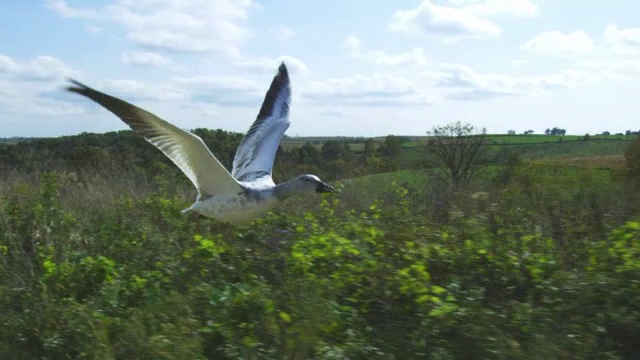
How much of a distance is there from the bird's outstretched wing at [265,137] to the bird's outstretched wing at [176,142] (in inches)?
40.8

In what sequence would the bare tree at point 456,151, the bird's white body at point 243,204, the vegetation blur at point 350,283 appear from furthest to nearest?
the bare tree at point 456,151
the bird's white body at point 243,204
the vegetation blur at point 350,283

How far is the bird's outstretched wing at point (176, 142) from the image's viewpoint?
782cm

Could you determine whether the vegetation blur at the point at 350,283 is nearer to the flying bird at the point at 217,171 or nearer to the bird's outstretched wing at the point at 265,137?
the flying bird at the point at 217,171

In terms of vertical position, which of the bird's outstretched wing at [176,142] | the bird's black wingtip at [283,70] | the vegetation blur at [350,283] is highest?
the bird's black wingtip at [283,70]

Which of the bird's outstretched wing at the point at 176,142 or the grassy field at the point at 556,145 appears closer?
the bird's outstretched wing at the point at 176,142

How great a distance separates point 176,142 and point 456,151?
78.1ft

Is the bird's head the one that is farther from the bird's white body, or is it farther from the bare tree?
the bare tree

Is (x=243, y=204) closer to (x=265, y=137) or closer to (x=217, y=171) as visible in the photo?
(x=217, y=171)

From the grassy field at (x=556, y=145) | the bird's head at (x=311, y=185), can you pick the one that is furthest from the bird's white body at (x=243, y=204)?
the grassy field at (x=556, y=145)

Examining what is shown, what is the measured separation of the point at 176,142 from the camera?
818 centimetres

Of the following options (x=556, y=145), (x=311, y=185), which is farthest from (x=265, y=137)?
(x=556, y=145)

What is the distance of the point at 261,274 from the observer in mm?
6207

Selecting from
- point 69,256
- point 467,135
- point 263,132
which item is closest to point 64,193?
point 263,132

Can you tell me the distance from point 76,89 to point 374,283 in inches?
153
